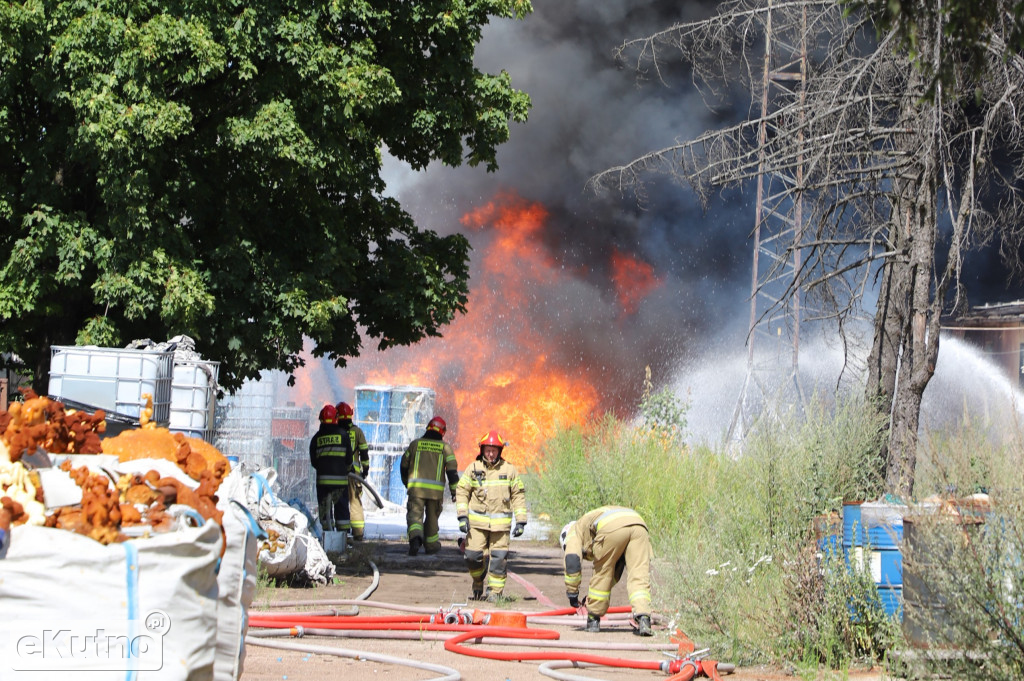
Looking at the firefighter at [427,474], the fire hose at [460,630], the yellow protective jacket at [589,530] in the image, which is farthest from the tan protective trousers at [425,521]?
the fire hose at [460,630]

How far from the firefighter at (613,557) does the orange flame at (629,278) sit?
30851mm

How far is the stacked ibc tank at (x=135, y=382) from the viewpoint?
10.9 metres

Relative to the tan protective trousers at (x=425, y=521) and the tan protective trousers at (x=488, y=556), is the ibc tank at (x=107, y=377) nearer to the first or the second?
the tan protective trousers at (x=488, y=556)

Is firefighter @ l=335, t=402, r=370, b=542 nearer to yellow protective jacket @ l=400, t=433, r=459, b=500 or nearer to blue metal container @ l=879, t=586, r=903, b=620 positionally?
yellow protective jacket @ l=400, t=433, r=459, b=500

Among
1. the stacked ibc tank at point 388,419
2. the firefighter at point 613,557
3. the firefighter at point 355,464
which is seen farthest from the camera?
the stacked ibc tank at point 388,419

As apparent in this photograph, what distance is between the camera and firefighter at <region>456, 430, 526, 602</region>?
11.1 m

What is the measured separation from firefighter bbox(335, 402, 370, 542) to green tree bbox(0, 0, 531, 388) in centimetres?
103

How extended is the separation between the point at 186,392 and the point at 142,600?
7207 mm

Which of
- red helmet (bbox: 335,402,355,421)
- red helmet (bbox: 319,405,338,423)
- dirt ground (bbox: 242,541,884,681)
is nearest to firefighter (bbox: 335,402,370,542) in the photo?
red helmet (bbox: 335,402,355,421)

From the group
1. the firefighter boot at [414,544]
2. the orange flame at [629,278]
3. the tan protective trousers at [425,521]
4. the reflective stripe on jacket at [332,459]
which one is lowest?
the firefighter boot at [414,544]

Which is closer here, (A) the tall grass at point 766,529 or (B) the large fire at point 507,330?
(A) the tall grass at point 766,529

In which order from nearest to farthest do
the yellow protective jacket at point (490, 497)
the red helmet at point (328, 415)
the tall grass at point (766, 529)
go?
the tall grass at point (766, 529) → the yellow protective jacket at point (490, 497) → the red helmet at point (328, 415)

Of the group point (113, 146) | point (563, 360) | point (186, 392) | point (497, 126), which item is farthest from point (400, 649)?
point (563, 360)

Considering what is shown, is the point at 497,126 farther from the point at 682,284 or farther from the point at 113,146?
the point at 682,284
